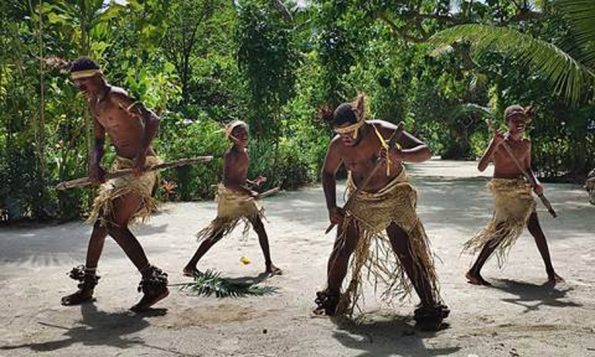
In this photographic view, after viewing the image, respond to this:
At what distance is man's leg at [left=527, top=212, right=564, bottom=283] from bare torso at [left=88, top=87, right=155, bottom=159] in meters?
2.94

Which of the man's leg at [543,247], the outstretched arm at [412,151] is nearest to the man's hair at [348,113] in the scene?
the outstretched arm at [412,151]

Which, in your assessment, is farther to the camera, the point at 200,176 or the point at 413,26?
the point at 413,26

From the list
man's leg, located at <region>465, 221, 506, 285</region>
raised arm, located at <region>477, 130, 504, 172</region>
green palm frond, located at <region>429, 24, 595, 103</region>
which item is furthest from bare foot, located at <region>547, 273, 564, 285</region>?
green palm frond, located at <region>429, 24, 595, 103</region>

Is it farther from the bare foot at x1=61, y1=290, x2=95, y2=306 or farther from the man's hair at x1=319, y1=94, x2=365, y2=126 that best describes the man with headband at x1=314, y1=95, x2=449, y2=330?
the bare foot at x1=61, y1=290, x2=95, y2=306

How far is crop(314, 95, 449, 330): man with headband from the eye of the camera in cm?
371

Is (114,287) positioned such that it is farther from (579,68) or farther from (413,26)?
(413,26)

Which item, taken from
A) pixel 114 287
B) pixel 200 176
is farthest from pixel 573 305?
pixel 200 176

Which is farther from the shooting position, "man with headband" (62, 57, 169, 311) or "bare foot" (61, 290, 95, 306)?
"bare foot" (61, 290, 95, 306)

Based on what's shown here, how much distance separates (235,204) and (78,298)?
4.96ft

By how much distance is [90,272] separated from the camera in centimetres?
439

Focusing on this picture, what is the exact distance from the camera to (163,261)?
19.2ft

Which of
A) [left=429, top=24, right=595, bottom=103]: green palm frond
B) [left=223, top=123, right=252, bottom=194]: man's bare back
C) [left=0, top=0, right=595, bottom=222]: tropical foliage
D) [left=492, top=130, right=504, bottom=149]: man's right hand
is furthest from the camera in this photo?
[left=0, top=0, right=595, bottom=222]: tropical foliage

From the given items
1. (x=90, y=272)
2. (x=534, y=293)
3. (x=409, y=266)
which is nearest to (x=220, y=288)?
(x=90, y=272)

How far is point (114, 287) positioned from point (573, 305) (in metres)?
3.23
